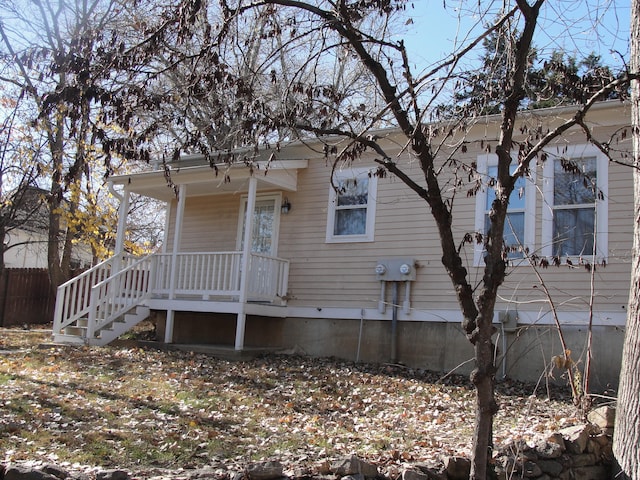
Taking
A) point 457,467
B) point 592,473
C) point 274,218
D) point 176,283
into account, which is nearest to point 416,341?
point 274,218

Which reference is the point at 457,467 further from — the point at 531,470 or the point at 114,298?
the point at 114,298

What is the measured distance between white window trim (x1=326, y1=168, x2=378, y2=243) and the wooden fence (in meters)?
13.1

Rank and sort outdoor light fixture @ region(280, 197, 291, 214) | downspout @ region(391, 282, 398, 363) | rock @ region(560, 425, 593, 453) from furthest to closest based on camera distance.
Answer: outdoor light fixture @ region(280, 197, 291, 214) → downspout @ region(391, 282, 398, 363) → rock @ region(560, 425, 593, 453)

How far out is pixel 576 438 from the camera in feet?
18.0

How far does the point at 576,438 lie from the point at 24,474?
447 centimetres

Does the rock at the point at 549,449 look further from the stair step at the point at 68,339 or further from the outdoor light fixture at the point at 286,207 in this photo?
the stair step at the point at 68,339

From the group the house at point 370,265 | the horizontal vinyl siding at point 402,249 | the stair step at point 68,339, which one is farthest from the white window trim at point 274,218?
the stair step at point 68,339

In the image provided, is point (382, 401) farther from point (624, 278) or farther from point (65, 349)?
point (65, 349)

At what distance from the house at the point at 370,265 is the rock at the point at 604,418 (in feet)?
9.03

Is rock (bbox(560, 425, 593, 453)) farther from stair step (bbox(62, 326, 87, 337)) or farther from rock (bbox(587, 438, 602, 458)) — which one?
stair step (bbox(62, 326, 87, 337))

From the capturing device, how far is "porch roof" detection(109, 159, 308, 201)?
38.9 ft

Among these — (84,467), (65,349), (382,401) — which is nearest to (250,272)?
(65,349)

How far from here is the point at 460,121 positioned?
5.39m

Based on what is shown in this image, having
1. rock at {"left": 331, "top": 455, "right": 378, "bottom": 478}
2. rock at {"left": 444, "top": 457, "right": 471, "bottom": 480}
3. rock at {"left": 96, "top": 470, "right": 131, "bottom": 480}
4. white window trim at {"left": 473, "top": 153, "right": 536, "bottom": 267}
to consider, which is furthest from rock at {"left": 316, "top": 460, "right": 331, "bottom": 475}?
white window trim at {"left": 473, "top": 153, "right": 536, "bottom": 267}
